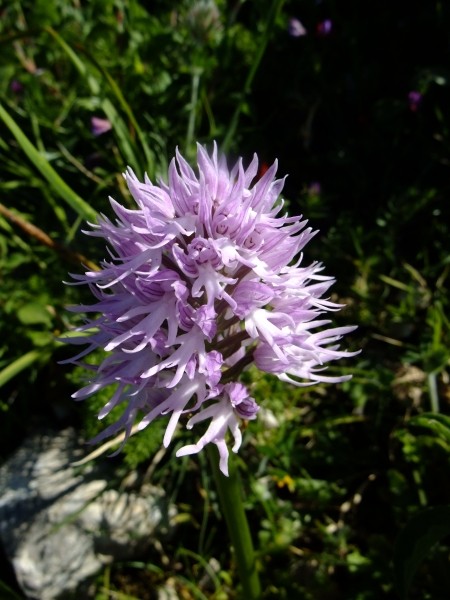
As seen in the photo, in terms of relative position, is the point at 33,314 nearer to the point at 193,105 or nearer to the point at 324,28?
the point at 193,105

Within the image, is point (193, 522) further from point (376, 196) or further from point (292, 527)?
point (376, 196)

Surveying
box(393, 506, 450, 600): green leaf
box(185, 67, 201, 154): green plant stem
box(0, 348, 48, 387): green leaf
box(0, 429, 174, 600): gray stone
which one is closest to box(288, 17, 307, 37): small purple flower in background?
box(185, 67, 201, 154): green plant stem

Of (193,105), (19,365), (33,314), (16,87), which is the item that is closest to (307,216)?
(193,105)

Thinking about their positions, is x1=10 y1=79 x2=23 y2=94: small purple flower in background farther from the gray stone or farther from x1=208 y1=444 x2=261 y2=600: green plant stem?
x1=208 y1=444 x2=261 y2=600: green plant stem

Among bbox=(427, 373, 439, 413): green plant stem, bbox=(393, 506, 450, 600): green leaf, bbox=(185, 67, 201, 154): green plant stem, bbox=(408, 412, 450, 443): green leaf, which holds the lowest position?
bbox=(393, 506, 450, 600): green leaf

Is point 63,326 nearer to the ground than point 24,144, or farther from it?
nearer to the ground

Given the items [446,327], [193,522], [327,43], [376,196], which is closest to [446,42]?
[327,43]

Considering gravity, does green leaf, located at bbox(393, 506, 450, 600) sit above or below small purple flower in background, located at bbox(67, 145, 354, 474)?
below
